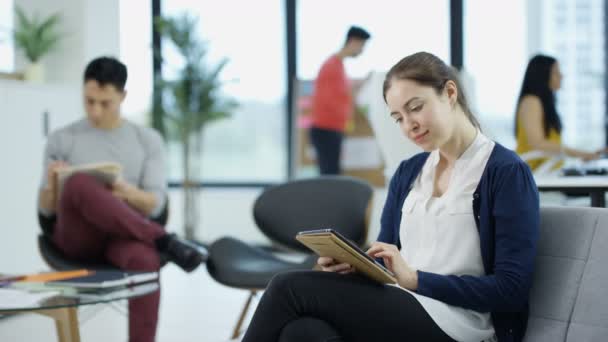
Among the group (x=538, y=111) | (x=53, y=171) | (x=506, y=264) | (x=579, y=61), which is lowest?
(x=506, y=264)

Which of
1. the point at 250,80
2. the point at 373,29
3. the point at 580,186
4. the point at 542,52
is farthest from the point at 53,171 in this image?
the point at 542,52

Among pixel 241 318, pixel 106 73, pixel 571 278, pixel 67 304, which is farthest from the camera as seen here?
pixel 241 318

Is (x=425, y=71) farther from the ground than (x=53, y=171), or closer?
farther from the ground

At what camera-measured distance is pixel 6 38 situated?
462 cm

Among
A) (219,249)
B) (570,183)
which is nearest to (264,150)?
(219,249)

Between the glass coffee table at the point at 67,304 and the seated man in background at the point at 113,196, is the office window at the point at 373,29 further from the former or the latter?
the glass coffee table at the point at 67,304

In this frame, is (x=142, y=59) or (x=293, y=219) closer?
(x=293, y=219)

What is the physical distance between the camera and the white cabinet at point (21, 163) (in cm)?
395

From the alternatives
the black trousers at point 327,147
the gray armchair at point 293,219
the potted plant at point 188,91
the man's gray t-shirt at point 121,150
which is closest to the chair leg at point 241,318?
the gray armchair at point 293,219

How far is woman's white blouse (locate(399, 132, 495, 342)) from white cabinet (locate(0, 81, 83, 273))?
2.78 m

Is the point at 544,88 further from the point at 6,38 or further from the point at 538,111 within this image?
the point at 6,38

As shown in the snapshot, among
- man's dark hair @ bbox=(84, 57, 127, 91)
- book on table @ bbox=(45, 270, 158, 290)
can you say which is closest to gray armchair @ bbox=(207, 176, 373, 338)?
book on table @ bbox=(45, 270, 158, 290)

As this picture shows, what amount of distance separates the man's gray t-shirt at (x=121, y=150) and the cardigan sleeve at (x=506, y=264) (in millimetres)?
2013

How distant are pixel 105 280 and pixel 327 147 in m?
3.32
